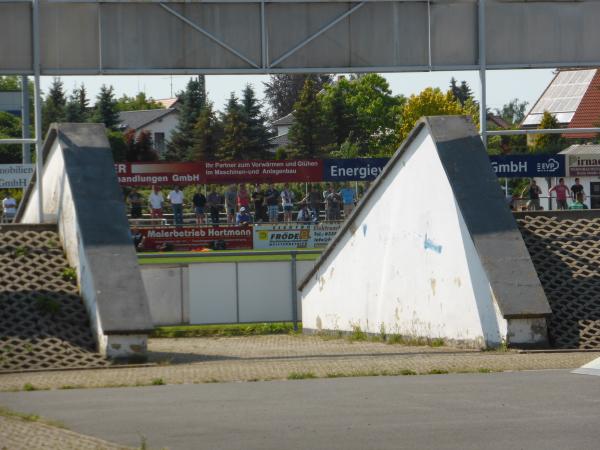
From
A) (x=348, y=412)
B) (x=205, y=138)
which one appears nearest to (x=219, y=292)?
(x=348, y=412)

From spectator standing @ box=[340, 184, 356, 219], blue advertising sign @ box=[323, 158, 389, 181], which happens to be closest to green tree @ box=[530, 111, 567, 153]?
spectator standing @ box=[340, 184, 356, 219]

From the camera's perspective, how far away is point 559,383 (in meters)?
10.9

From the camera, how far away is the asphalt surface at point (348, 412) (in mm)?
8336

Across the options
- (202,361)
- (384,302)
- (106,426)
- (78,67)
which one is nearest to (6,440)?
(106,426)

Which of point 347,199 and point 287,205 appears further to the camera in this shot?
point 287,205

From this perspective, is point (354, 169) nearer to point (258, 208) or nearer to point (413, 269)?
point (258, 208)

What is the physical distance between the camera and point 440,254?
620 inches

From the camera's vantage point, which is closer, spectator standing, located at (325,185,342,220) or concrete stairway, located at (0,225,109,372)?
concrete stairway, located at (0,225,109,372)

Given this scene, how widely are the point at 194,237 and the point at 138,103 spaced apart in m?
112

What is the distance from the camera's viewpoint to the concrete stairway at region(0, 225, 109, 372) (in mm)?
13797

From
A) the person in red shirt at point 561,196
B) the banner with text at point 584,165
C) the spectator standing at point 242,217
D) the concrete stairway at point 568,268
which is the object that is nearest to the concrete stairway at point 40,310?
the concrete stairway at point 568,268

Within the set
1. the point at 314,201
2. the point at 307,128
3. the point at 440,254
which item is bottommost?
the point at 440,254

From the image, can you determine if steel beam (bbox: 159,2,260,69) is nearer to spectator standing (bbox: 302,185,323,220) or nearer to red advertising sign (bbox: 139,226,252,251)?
red advertising sign (bbox: 139,226,252,251)

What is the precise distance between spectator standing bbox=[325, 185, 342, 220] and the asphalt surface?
28959 millimetres
